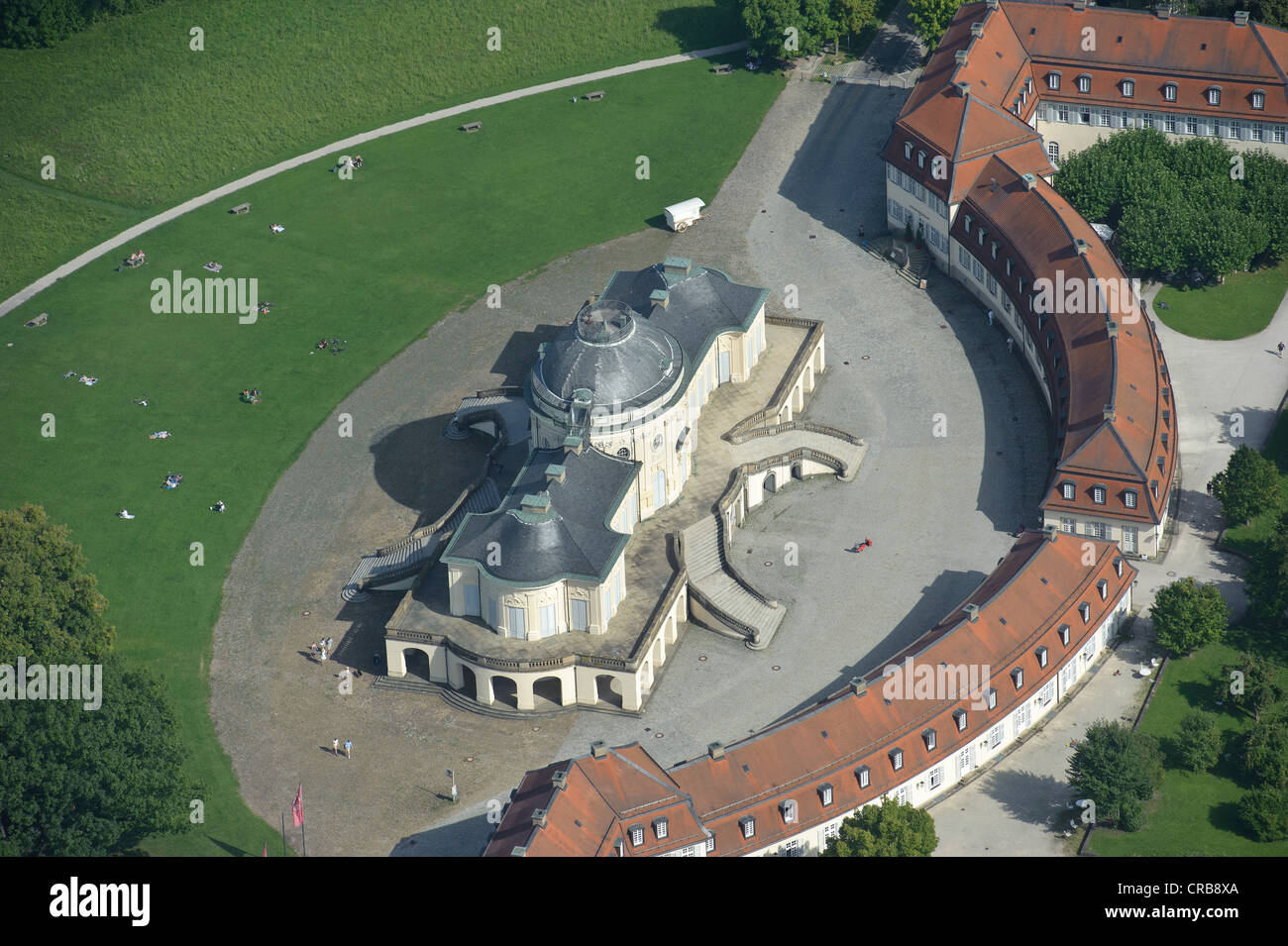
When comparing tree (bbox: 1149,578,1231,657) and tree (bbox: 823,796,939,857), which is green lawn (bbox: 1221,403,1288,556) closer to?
tree (bbox: 1149,578,1231,657)

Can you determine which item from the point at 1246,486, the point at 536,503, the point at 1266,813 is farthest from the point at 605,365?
the point at 1266,813

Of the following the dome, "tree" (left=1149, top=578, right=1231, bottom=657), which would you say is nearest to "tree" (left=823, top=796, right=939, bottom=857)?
"tree" (left=1149, top=578, right=1231, bottom=657)

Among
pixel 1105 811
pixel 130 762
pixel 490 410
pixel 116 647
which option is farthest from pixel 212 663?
pixel 1105 811

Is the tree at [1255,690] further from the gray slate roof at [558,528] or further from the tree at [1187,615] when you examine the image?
the gray slate roof at [558,528]

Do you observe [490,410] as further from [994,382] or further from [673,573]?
[994,382]

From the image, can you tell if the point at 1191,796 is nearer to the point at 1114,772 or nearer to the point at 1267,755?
the point at 1267,755
